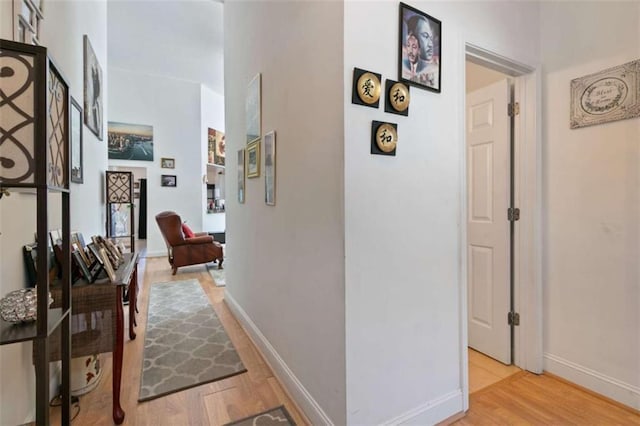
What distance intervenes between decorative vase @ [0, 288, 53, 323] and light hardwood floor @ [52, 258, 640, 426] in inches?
38.1

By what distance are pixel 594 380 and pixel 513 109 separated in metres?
1.81

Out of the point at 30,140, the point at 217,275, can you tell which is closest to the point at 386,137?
the point at 30,140

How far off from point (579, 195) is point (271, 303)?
7.04 ft

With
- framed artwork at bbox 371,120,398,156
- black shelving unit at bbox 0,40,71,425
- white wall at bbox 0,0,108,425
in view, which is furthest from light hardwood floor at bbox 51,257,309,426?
framed artwork at bbox 371,120,398,156

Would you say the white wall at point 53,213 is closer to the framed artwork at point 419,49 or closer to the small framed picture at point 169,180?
the framed artwork at point 419,49

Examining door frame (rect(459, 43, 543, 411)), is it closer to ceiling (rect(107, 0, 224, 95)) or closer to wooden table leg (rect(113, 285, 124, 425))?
wooden table leg (rect(113, 285, 124, 425))

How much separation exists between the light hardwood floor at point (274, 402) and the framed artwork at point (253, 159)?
1446 mm

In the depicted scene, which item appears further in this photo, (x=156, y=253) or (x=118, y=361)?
(x=156, y=253)

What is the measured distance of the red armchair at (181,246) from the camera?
16.0ft

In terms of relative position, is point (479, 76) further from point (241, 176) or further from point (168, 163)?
point (168, 163)

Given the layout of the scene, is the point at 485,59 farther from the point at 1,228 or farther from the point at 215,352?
the point at 215,352

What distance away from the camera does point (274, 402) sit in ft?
5.83

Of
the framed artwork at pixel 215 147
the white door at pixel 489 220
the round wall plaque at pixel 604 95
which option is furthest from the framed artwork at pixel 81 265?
the framed artwork at pixel 215 147

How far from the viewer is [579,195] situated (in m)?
1.93
